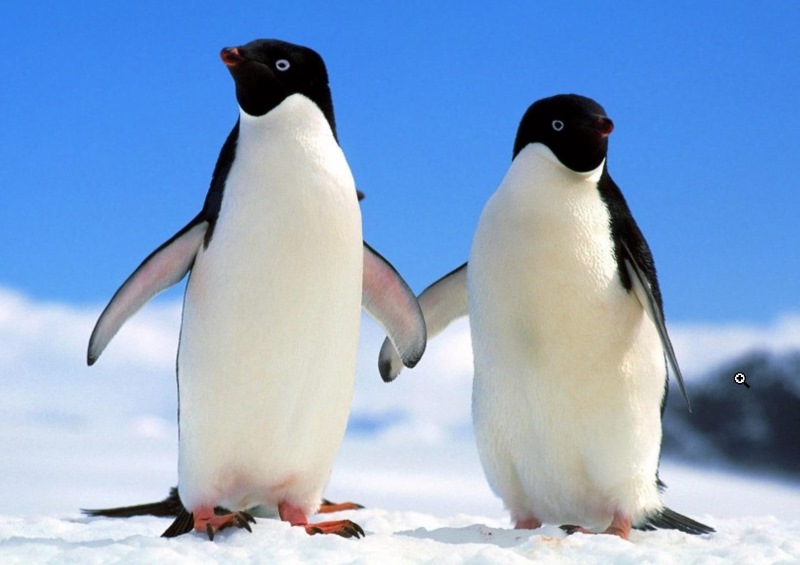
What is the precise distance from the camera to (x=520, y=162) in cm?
416

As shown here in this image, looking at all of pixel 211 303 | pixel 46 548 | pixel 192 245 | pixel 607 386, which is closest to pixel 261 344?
pixel 211 303

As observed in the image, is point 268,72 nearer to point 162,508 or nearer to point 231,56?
point 231,56

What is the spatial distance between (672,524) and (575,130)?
1.62 m

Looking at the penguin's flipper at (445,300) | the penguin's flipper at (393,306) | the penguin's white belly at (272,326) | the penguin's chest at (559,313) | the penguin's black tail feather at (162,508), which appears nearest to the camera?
the penguin's white belly at (272,326)

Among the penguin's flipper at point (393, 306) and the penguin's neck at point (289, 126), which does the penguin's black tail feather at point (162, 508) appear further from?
the penguin's neck at point (289, 126)

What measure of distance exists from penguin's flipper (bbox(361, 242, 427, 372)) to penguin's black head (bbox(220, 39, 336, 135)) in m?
0.71

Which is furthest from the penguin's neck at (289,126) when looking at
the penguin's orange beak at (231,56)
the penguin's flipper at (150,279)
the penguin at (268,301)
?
the penguin's flipper at (150,279)

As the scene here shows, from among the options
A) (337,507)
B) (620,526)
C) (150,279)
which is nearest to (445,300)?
(337,507)

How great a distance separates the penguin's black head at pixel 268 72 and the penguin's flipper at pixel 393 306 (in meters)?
0.71

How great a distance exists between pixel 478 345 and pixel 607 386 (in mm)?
516

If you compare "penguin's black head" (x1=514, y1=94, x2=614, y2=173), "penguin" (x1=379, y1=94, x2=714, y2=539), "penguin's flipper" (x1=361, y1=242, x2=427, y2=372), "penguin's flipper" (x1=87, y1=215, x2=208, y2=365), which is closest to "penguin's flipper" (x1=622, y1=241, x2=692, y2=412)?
"penguin" (x1=379, y1=94, x2=714, y2=539)

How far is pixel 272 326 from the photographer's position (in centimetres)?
349

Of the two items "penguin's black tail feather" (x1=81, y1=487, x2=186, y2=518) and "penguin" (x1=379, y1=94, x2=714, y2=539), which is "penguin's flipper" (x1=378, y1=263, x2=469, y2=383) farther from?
"penguin's black tail feather" (x1=81, y1=487, x2=186, y2=518)

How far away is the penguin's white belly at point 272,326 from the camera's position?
3.50 m
